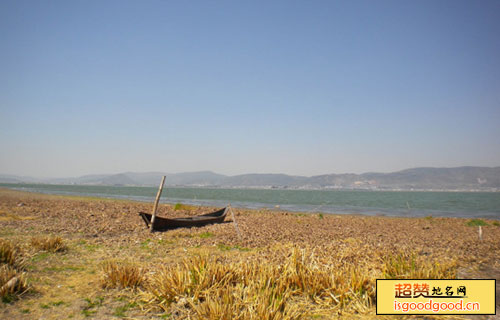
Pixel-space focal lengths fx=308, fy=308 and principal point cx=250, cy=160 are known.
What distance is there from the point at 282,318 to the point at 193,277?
2036mm


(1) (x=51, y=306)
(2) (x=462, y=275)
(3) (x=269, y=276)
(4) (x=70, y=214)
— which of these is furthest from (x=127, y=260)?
(4) (x=70, y=214)

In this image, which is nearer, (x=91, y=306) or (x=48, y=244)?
(x=91, y=306)

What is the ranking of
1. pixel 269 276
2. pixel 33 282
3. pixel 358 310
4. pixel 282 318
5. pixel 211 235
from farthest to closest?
pixel 211 235, pixel 33 282, pixel 269 276, pixel 358 310, pixel 282 318

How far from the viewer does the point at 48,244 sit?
9.73m

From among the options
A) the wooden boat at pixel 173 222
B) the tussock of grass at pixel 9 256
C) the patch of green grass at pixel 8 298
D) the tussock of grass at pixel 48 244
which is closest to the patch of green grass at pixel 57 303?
the patch of green grass at pixel 8 298

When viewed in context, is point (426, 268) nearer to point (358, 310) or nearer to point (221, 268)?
point (358, 310)

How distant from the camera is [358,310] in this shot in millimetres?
5465

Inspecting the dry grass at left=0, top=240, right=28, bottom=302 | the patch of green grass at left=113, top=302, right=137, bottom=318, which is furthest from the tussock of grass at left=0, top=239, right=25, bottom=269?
the patch of green grass at left=113, top=302, right=137, bottom=318

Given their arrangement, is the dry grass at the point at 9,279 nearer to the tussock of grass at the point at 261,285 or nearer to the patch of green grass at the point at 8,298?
the patch of green grass at the point at 8,298

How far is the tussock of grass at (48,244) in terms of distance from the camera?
965 cm

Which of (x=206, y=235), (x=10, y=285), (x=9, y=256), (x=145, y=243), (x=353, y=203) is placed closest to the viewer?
(x=10, y=285)

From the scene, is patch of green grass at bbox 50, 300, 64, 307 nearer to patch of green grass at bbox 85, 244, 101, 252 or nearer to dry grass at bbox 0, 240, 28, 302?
dry grass at bbox 0, 240, 28, 302

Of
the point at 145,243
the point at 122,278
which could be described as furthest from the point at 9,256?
the point at 145,243

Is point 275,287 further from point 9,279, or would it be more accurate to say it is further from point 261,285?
point 9,279
